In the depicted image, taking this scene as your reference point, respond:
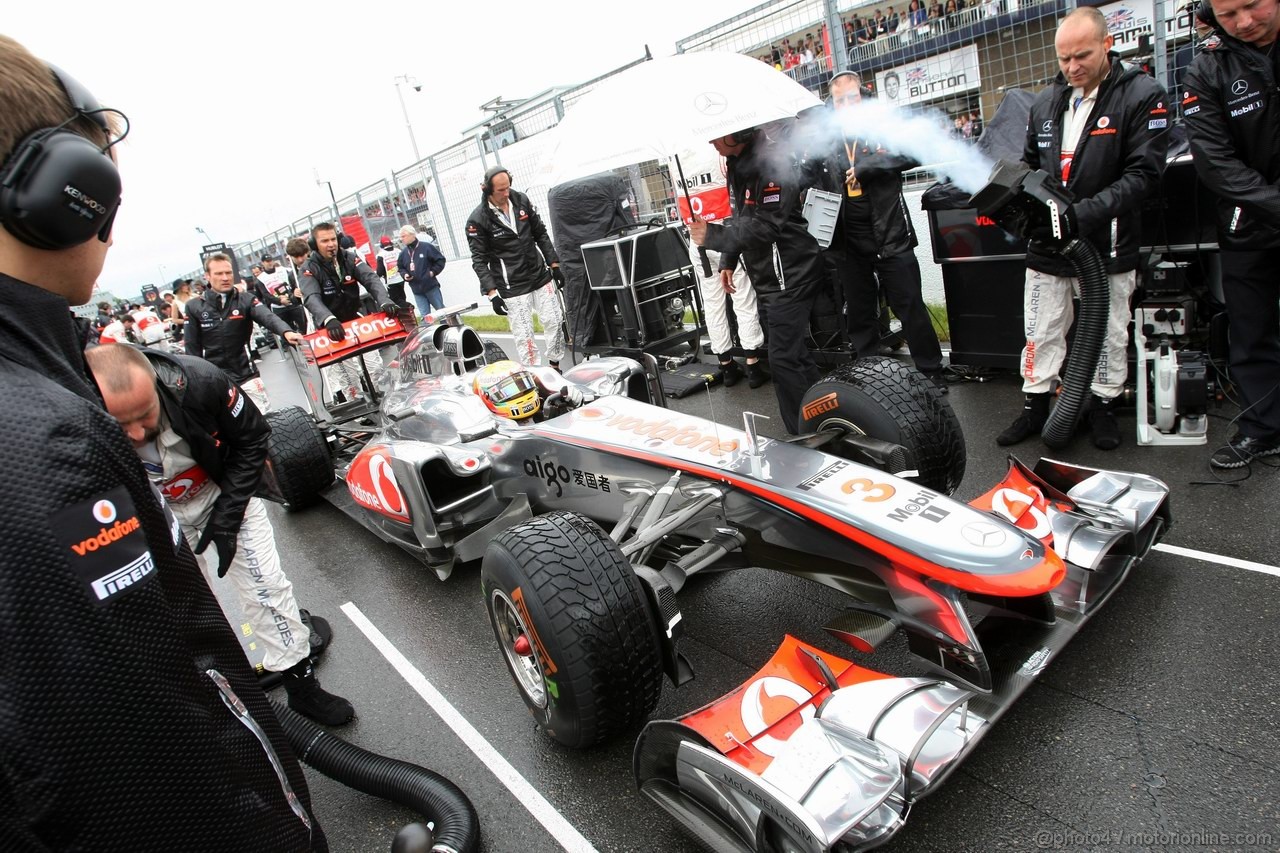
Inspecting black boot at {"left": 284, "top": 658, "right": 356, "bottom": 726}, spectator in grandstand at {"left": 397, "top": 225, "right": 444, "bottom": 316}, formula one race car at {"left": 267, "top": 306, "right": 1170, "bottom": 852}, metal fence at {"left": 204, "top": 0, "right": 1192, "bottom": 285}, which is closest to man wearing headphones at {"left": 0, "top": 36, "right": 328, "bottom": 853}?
formula one race car at {"left": 267, "top": 306, "right": 1170, "bottom": 852}

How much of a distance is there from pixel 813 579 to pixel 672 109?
246cm

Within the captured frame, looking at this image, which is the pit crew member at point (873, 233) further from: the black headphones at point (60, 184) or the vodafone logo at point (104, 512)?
the vodafone logo at point (104, 512)

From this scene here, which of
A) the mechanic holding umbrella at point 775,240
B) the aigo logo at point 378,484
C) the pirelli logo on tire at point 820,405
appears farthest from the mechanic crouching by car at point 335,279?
the pirelli logo on tire at point 820,405

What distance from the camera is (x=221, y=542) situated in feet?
10.1

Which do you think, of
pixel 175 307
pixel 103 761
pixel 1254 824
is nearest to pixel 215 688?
pixel 103 761

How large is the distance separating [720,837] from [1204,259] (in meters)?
4.58

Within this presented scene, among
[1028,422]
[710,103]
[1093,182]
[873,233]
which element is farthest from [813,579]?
[873,233]

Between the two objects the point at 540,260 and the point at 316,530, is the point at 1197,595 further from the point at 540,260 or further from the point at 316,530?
the point at 540,260

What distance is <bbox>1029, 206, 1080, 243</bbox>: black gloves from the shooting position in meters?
4.02

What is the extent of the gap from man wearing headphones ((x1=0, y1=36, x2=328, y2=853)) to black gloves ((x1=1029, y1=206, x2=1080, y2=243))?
418cm

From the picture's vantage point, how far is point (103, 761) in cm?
92

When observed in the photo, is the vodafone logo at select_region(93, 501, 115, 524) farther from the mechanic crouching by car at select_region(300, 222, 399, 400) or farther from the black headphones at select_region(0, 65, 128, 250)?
the mechanic crouching by car at select_region(300, 222, 399, 400)

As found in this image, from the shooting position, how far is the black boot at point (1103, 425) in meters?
4.49

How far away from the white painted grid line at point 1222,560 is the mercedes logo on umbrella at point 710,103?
289 cm
